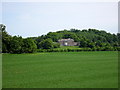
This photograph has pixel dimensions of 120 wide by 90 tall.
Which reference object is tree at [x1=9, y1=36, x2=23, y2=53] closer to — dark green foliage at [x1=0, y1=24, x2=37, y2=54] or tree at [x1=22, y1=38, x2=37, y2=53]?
dark green foliage at [x1=0, y1=24, x2=37, y2=54]

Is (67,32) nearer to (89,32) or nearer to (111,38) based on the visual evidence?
(89,32)

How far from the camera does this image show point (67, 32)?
265ft

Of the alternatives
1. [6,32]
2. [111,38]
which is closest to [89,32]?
[111,38]

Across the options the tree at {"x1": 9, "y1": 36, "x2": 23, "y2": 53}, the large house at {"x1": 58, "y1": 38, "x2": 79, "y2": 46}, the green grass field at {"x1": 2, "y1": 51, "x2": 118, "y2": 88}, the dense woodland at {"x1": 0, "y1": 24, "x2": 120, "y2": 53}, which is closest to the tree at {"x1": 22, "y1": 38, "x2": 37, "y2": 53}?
the dense woodland at {"x1": 0, "y1": 24, "x2": 120, "y2": 53}

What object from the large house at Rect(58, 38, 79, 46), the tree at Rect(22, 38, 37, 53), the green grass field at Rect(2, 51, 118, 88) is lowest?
the green grass field at Rect(2, 51, 118, 88)

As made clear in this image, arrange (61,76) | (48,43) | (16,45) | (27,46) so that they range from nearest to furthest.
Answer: (61,76) < (16,45) < (27,46) < (48,43)

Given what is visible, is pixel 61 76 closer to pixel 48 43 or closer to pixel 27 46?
pixel 27 46

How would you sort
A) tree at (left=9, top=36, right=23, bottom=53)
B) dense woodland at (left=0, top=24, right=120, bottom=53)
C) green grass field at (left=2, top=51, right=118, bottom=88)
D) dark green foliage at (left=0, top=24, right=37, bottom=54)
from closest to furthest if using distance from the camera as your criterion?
green grass field at (left=2, top=51, right=118, bottom=88), tree at (left=9, top=36, right=23, bottom=53), dark green foliage at (left=0, top=24, right=37, bottom=54), dense woodland at (left=0, top=24, right=120, bottom=53)

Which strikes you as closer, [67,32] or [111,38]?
[111,38]

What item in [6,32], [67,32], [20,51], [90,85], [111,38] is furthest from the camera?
[67,32]

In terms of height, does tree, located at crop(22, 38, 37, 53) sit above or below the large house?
below

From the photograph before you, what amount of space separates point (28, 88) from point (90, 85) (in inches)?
104

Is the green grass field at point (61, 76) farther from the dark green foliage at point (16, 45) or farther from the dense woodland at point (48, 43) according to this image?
the dense woodland at point (48, 43)

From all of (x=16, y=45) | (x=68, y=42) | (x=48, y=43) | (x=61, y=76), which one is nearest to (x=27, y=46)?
(x=16, y=45)
